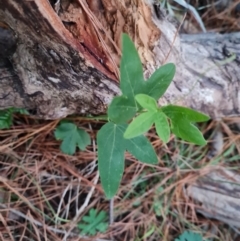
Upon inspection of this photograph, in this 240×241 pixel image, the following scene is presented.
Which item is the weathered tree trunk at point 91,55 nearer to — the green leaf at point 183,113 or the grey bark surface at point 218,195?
the green leaf at point 183,113

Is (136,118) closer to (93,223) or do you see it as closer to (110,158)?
(110,158)

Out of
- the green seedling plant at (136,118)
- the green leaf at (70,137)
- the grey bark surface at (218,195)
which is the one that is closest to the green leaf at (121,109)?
the green seedling plant at (136,118)

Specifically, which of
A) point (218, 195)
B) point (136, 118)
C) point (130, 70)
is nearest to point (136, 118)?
point (136, 118)

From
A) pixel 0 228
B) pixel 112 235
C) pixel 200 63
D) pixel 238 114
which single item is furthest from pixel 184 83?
pixel 0 228

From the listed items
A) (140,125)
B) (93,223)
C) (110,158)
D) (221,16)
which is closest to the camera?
(140,125)

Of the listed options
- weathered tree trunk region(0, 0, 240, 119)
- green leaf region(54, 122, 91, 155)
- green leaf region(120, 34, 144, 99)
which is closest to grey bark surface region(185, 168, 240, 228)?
weathered tree trunk region(0, 0, 240, 119)

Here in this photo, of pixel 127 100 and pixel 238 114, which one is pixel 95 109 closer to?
pixel 127 100

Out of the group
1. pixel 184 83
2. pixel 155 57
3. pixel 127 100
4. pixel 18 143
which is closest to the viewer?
pixel 127 100
